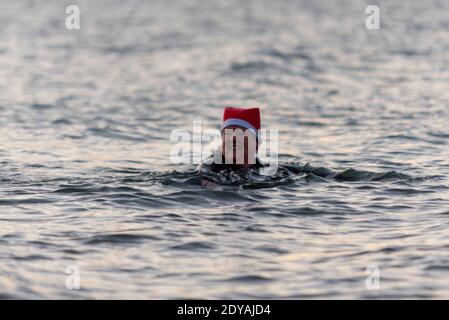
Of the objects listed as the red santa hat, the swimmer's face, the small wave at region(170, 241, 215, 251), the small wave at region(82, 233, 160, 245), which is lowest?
the small wave at region(170, 241, 215, 251)

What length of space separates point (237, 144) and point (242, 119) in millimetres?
381

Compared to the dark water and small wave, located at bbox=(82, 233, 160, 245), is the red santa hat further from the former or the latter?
small wave, located at bbox=(82, 233, 160, 245)

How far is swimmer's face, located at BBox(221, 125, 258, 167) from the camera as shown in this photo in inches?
518

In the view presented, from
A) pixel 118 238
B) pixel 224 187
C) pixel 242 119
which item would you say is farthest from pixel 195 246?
pixel 242 119

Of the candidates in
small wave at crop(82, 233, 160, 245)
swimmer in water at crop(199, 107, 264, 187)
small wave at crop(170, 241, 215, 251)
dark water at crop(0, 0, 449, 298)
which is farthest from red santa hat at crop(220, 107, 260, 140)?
small wave at crop(170, 241, 215, 251)

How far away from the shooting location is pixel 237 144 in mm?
13461

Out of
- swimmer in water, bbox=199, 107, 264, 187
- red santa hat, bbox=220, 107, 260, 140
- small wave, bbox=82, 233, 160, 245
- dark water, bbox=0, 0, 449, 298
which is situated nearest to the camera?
dark water, bbox=0, 0, 449, 298

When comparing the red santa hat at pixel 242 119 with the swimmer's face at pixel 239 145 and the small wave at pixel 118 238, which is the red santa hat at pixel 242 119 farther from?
the small wave at pixel 118 238

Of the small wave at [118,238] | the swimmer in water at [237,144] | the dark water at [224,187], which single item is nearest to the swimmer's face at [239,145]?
the swimmer in water at [237,144]

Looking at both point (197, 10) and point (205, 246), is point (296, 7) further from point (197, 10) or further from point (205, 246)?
point (205, 246)

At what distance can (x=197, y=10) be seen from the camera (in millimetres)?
42562

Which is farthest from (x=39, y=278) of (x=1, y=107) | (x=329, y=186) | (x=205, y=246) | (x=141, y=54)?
(x=141, y=54)

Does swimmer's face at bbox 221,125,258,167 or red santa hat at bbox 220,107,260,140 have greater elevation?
red santa hat at bbox 220,107,260,140
